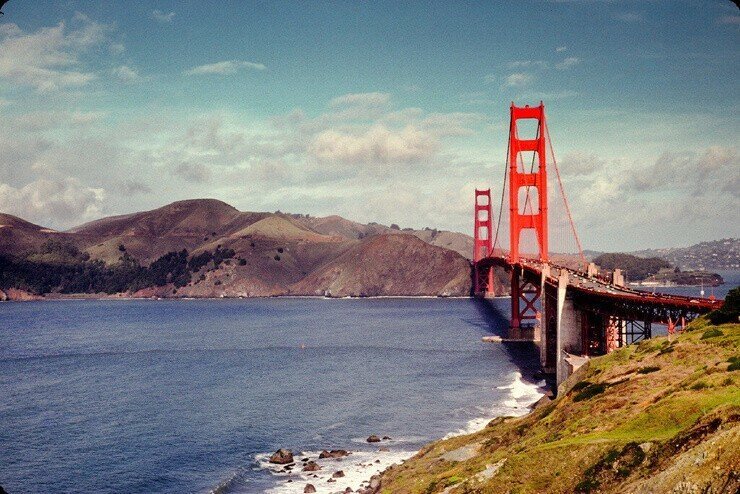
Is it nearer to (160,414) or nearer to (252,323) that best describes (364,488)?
(160,414)

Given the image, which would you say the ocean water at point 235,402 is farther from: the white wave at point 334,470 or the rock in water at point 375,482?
the rock in water at point 375,482

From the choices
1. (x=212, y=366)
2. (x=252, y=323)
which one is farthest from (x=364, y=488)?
(x=252, y=323)

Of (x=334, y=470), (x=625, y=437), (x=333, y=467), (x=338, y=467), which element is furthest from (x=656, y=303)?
(x=333, y=467)

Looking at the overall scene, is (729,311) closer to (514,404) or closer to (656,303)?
(656,303)

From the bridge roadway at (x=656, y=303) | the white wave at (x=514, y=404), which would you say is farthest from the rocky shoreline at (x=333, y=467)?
the bridge roadway at (x=656, y=303)

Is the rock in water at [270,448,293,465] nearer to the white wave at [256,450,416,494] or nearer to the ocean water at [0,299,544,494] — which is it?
the white wave at [256,450,416,494]
